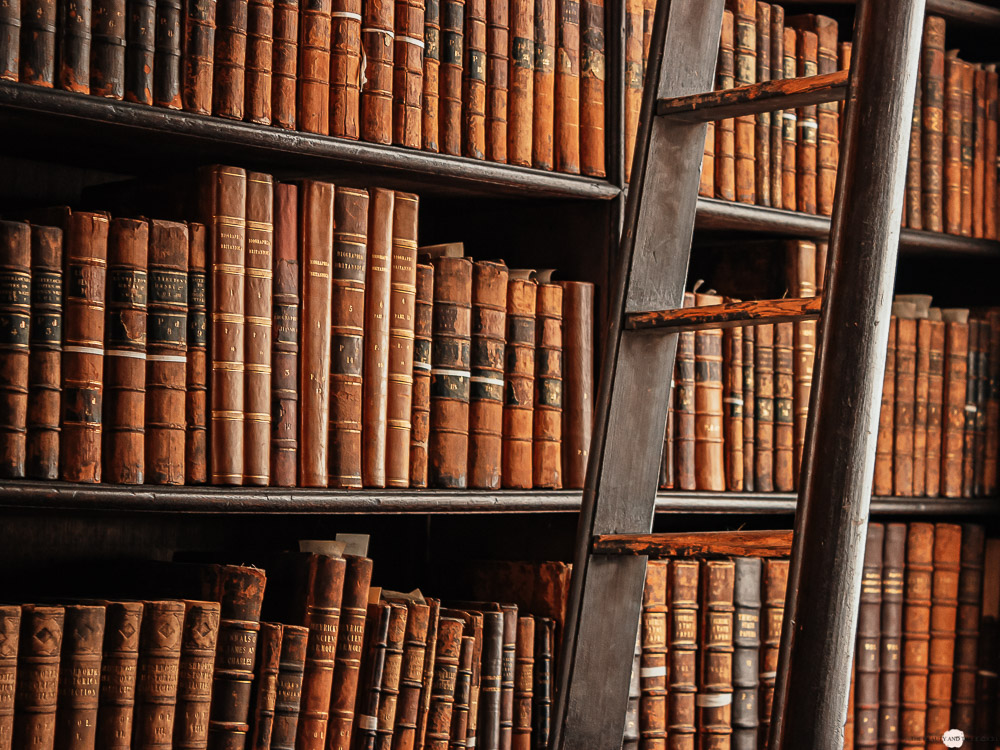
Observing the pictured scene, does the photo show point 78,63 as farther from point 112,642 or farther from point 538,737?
point 538,737

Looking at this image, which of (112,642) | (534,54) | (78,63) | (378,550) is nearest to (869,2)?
(534,54)

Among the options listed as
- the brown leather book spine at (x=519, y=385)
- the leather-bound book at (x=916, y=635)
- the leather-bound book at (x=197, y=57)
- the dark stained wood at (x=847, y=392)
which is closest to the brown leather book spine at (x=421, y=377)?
the brown leather book spine at (x=519, y=385)

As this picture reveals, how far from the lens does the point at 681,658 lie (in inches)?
66.3

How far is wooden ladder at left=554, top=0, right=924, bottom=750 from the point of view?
1.01 metres

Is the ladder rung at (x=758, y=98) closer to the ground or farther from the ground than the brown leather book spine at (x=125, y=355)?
farther from the ground

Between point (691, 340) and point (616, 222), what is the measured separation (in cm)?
20

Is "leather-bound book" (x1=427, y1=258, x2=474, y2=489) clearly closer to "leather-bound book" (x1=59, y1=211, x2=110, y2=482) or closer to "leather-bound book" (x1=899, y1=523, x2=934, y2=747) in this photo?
Result: "leather-bound book" (x1=59, y1=211, x2=110, y2=482)

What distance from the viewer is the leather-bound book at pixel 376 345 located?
1.46 meters

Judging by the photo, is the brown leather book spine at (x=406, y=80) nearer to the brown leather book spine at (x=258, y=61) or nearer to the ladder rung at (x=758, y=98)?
the brown leather book spine at (x=258, y=61)

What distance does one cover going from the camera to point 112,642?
129cm

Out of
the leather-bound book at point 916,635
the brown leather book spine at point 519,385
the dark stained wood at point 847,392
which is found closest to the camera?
the dark stained wood at point 847,392

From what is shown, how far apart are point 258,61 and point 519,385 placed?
1.63ft

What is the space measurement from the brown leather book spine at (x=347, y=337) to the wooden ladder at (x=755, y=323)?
11.8 inches

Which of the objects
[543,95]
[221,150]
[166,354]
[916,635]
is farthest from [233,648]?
[916,635]
